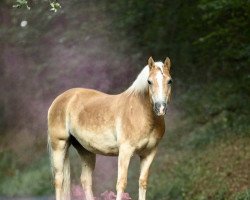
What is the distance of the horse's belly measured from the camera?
26.1 ft

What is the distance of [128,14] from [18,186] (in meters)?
4.96

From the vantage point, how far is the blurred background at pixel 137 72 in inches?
528

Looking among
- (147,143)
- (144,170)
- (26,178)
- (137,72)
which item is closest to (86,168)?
(144,170)

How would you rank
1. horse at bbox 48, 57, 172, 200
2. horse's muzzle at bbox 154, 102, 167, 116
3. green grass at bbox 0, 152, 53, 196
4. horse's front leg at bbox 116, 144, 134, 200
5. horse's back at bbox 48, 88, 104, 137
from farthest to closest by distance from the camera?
green grass at bbox 0, 152, 53, 196, horse's back at bbox 48, 88, 104, 137, horse's front leg at bbox 116, 144, 134, 200, horse at bbox 48, 57, 172, 200, horse's muzzle at bbox 154, 102, 167, 116

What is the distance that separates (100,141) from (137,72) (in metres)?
8.81

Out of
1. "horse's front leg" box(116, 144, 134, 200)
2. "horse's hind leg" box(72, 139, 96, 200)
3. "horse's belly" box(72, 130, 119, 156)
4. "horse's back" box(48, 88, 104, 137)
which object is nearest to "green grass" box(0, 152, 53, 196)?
"horse's hind leg" box(72, 139, 96, 200)

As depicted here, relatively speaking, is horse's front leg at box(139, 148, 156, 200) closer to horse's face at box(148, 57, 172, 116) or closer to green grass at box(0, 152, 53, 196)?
horse's face at box(148, 57, 172, 116)

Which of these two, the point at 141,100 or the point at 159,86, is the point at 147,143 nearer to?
the point at 141,100

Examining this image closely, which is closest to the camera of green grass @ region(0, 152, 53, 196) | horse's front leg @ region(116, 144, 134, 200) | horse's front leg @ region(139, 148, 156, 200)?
horse's front leg @ region(116, 144, 134, 200)

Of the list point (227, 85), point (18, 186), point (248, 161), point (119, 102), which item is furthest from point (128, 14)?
point (119, 102)

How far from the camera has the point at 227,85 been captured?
15188 millimetres

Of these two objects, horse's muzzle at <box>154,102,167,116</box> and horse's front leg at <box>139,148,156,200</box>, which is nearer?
horse's muzzle at <box>154,102,167,116</box>

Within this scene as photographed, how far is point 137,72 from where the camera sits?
55.2ft

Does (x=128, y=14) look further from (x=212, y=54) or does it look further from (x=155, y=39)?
(x=212, y=54)
